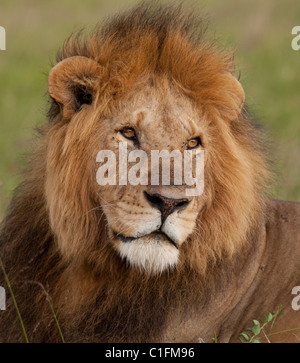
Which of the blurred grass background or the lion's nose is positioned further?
the blurred grass background

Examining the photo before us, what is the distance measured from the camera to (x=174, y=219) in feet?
→ 13.8

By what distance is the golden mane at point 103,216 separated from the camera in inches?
181

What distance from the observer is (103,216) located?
179 inches

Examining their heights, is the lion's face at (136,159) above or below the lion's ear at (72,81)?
below

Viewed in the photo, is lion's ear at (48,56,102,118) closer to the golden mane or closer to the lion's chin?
the golden mane

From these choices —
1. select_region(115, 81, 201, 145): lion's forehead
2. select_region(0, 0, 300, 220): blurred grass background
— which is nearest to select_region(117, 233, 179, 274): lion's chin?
select_region(115, 81, 201, 145): lion's forehead

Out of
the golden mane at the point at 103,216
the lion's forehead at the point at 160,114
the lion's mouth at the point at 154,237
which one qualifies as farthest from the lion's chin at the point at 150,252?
the lion's forehead at the point at 160,114

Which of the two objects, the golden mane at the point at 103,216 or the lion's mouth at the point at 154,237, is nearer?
the lion's mouth at the point at 154,237

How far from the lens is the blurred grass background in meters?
12.1

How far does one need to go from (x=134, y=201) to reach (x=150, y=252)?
283 mm

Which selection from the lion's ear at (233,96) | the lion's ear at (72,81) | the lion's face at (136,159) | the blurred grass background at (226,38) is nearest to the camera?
the lion's face at (136,159)

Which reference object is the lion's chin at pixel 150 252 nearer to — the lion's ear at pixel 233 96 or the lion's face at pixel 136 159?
the lion's face at pixel 136 159

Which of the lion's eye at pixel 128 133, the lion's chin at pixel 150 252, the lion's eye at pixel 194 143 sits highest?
the lion's eye at pixel 128 133

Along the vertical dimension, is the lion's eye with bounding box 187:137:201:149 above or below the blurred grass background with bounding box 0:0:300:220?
below
